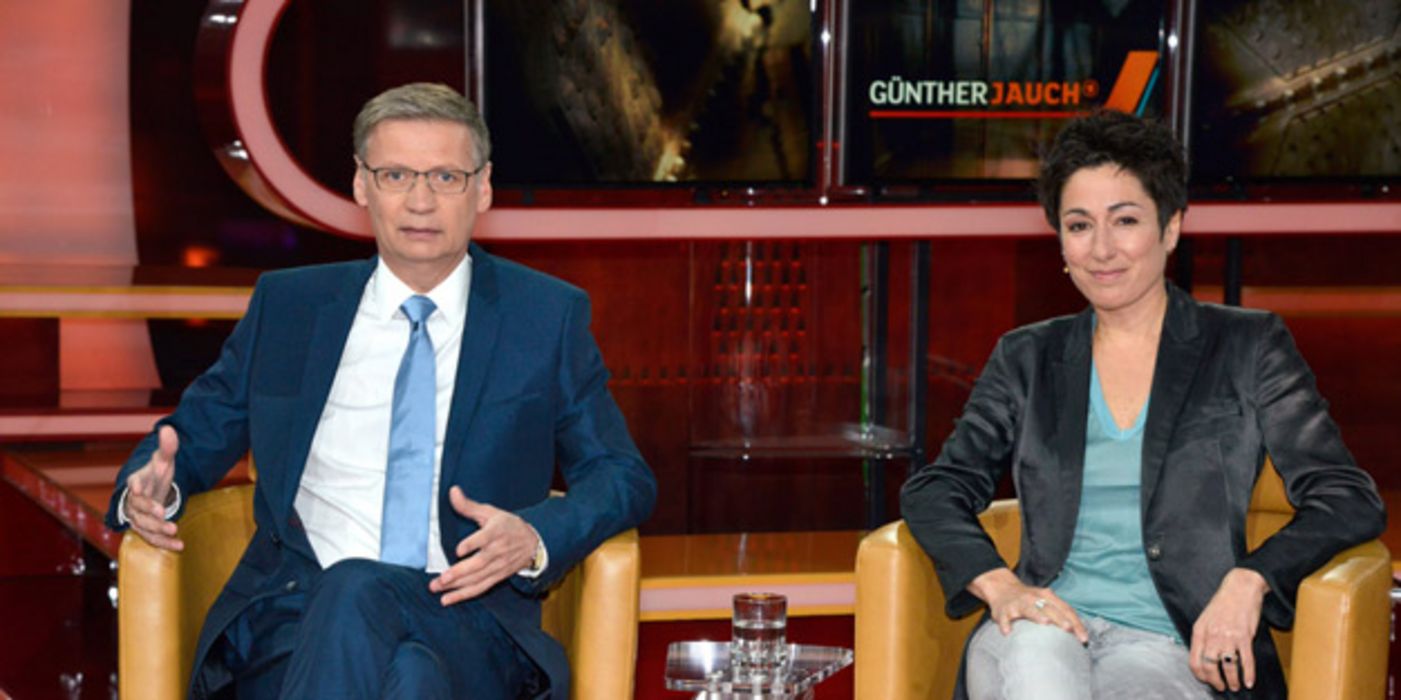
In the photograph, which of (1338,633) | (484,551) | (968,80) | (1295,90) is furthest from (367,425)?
(1295,90)

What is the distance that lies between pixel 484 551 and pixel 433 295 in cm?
48

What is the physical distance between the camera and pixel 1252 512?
8.98ft

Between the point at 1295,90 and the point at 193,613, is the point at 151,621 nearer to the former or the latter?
the point at 193,613

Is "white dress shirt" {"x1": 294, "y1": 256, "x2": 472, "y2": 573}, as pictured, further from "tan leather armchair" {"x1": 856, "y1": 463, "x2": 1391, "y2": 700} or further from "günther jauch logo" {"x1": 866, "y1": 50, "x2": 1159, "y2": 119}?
"günther jauch logo" {"x1": 866, "y1": 50, "x2": 1159, "y2": 119}

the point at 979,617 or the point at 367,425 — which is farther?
the point at 979,617

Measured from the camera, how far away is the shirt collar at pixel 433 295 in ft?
8.48

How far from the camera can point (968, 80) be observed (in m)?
4.38

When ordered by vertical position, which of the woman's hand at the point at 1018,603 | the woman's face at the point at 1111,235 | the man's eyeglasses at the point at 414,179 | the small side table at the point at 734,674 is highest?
the man's eyeglasses at the point at 414,179

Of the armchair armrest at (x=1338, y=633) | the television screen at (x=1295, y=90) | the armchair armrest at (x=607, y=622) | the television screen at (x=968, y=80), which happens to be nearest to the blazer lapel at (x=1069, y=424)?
the armchair armrest at (x=1338, y=633)

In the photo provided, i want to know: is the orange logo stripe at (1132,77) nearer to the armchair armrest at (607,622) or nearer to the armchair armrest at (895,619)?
the armchair armrest at (895,619)

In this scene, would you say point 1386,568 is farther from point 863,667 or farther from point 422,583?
point 422,583

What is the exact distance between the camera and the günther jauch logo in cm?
437

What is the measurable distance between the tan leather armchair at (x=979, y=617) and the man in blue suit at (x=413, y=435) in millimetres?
388

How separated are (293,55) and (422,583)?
4185 mm
